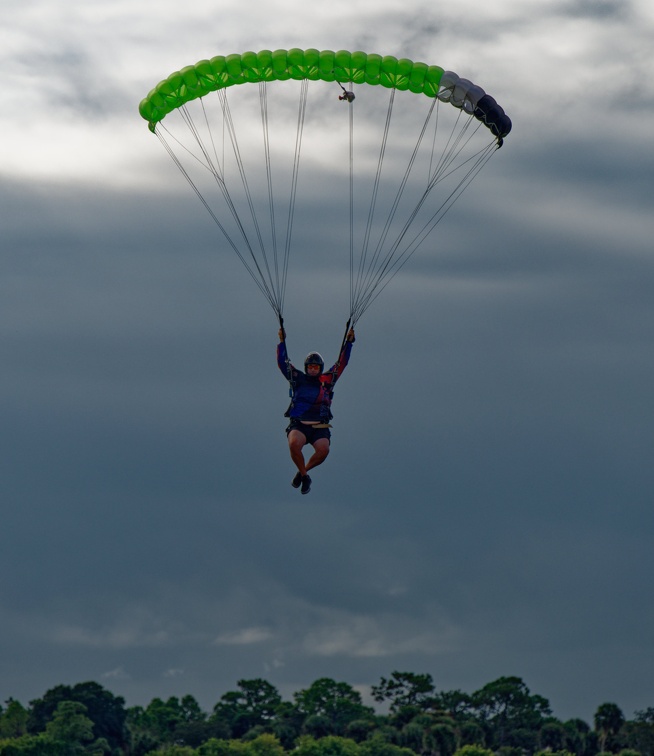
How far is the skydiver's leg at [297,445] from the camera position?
40688 millimetres

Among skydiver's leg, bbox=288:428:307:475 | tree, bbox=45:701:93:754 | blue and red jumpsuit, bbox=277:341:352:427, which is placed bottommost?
skydiver's leg, bbox=288:428:307:475

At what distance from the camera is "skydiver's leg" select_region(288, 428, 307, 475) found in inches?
1602

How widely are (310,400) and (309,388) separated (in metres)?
0.32

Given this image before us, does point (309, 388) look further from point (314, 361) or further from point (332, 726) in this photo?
point (332, 726)

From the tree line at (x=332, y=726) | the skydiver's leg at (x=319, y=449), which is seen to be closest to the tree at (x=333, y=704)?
the tree line at (x=332, y=726)

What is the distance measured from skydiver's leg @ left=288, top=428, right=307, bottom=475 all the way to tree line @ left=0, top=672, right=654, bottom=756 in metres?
78.0

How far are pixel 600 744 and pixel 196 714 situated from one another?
4015 cm

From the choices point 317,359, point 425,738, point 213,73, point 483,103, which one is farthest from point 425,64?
point 425,738

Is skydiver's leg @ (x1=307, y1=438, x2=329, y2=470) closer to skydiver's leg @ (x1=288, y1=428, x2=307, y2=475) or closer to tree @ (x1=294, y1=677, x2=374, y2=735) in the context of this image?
skydiver's leg @ (x1=288, y1=428, x2=307, y2=475)

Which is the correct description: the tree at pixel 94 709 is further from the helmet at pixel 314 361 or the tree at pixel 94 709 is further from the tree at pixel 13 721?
the helmet at pixel 314 361

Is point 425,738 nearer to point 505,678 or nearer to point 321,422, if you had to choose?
point 505,678

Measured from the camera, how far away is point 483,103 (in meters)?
44.1

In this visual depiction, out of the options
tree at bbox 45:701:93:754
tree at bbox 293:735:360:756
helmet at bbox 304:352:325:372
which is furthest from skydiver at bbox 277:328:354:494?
tree at bbox 45:701:93:754

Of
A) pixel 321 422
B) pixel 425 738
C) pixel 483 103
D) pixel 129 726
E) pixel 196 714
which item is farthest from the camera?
pixel 196 714
